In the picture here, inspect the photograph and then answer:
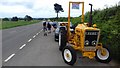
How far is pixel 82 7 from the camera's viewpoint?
13438 mm

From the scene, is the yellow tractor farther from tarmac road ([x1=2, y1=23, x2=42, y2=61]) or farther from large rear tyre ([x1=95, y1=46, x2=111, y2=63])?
tarmac road ([x1=2, y1=23, x2=42, y2=61])

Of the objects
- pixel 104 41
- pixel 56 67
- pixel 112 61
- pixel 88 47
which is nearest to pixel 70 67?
pixel 56 67

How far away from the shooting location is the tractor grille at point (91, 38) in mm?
11696

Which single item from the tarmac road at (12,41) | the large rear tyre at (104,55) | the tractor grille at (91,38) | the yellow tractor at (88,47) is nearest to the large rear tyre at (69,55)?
the yellow tractor at (88,47)

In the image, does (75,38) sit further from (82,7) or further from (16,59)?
(16,59)

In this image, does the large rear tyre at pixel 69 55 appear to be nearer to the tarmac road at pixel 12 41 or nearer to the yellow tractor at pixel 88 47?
the yellow tractor at pixel 88 47

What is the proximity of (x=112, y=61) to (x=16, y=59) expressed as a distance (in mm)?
4296

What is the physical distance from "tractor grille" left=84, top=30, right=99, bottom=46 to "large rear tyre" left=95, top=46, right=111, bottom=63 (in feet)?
2.00

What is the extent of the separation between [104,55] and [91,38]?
103 cm

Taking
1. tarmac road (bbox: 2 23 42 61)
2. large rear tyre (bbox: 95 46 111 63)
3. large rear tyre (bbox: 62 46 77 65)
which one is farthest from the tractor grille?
tarmac road (bbox: 2 23 42 61)

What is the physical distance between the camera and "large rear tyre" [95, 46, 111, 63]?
39.2 feet

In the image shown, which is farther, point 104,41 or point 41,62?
point 104,41

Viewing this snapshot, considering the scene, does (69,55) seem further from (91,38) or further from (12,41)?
(12,41)

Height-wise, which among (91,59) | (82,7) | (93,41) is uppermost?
(82,7)
